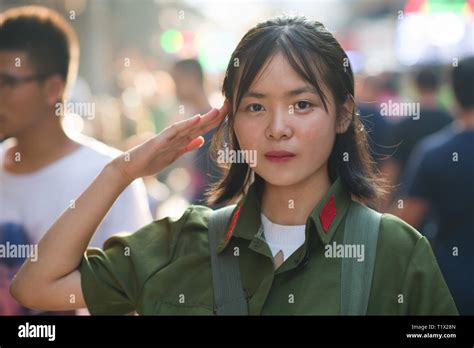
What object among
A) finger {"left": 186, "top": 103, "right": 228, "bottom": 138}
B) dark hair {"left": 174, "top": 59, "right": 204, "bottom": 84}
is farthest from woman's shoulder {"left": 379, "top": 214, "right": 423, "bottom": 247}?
dark hair {"left": 174, "top": 59, "right": 204, "bottom": 84}

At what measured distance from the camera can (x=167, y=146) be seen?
2361 mm

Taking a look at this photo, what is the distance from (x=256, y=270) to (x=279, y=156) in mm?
287

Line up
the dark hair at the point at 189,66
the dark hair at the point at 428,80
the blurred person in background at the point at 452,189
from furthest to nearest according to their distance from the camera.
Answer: the dark hair at the point at 189,66, the dark hair at the point at 428,80, the blurred person in background at the point at 452,189

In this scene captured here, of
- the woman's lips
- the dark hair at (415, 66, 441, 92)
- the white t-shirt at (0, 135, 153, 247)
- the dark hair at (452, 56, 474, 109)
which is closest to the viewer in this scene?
the woman's lips

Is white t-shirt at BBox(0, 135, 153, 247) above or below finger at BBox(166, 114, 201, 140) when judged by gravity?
below

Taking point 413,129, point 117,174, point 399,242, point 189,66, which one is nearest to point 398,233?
point 399,242

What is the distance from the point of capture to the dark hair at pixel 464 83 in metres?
3.91

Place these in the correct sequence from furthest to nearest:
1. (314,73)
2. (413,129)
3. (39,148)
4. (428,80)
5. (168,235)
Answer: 1. (428,80)
2. (413,129)
3. (39,148)
4. (168,235)
5. (314,73)

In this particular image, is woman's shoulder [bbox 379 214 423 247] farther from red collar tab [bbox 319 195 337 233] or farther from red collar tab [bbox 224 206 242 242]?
red collar tab [bbox 224 206 242 242]

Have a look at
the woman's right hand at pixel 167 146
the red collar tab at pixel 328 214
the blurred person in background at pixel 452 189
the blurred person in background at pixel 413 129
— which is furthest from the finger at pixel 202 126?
the blurred person in background at pixel 413 129

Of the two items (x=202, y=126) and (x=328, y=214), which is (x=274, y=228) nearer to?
(x=328, y=214)

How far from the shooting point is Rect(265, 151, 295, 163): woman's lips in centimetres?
224

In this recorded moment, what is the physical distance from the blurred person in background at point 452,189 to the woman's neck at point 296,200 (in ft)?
4.35

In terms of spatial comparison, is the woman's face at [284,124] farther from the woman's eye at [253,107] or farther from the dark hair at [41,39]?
the dark hair at [41,39]
